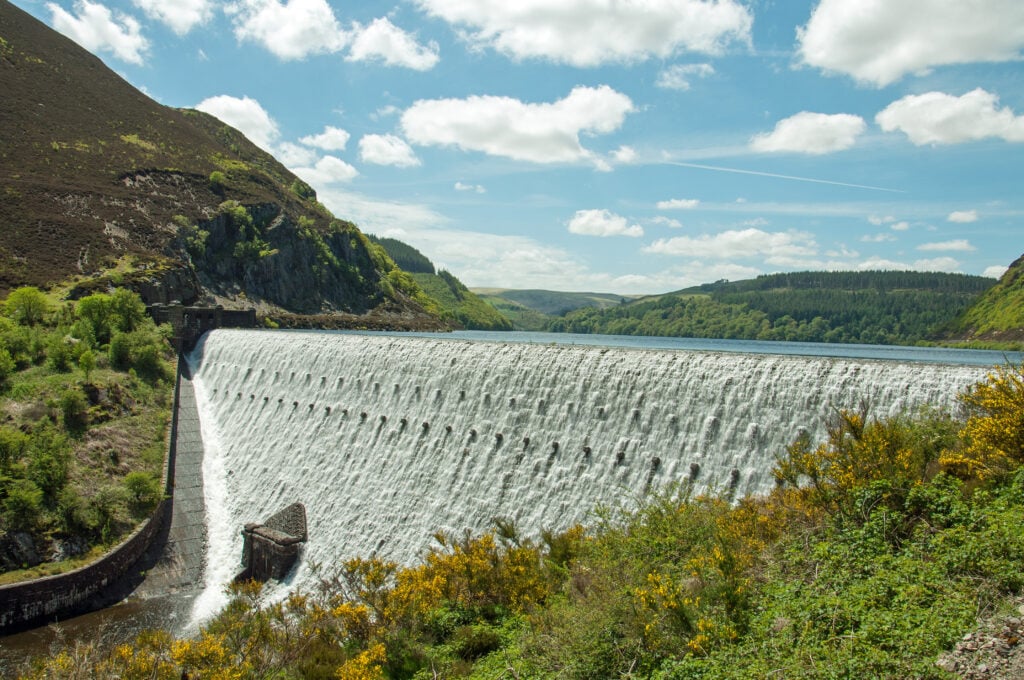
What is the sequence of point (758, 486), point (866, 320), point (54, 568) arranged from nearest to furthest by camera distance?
point (758, 486), point (54, 568), point (866, 320)

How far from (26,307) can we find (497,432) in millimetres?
33406

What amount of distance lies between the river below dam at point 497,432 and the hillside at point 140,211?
31.7 m

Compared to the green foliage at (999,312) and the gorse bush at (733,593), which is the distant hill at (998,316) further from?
the gorse bush at (733,593)

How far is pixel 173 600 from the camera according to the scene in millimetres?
20188

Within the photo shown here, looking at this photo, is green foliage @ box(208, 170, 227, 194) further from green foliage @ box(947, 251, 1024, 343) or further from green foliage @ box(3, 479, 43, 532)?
green foliage @ box(947, 251, 1024, 343)

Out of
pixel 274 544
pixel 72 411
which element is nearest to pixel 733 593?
pixel 274 544

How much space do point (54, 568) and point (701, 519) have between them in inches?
761

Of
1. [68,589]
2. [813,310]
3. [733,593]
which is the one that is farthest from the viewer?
[813,310]

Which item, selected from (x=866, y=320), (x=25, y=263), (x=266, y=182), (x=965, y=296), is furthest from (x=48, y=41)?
(x=965, y=296)

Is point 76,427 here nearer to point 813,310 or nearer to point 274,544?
point 274,544

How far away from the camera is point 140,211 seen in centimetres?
6406

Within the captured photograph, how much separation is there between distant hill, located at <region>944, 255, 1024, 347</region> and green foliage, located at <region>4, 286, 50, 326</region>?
104 m

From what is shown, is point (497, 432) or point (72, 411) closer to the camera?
point (497, 432)

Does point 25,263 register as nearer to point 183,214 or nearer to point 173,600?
point 183,214
